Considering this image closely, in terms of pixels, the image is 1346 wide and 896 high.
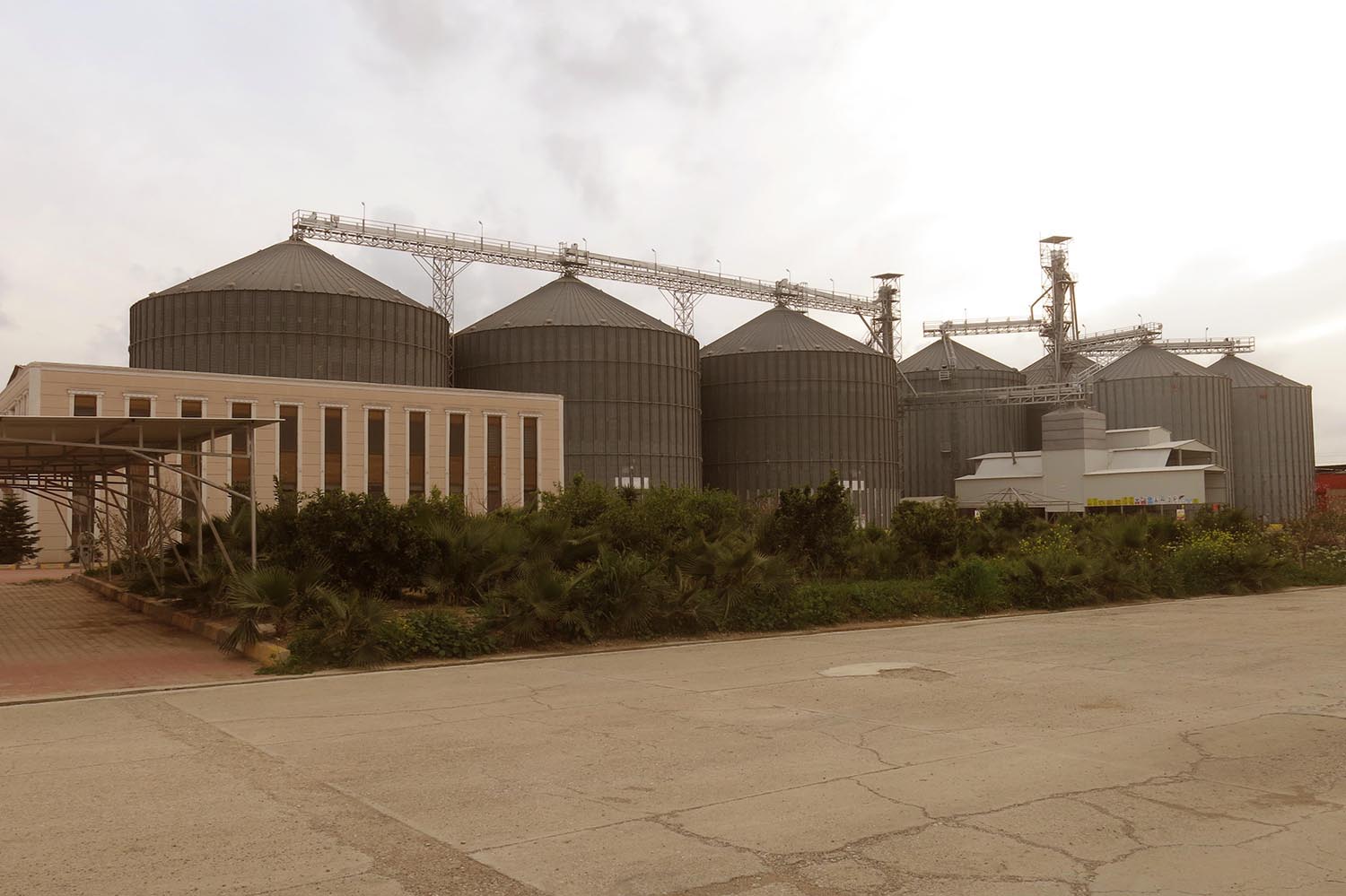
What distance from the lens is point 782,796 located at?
7691mm

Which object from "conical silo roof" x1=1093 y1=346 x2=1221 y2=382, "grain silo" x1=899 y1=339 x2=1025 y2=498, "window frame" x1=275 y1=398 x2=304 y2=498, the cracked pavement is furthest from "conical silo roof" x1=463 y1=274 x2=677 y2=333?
the cracked pavement

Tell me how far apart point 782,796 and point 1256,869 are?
2956 millimetres

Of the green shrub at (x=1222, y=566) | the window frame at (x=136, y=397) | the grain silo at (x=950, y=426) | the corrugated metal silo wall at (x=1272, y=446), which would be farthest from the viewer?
the grain silo at (x=950, y=426)

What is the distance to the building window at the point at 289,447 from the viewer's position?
5200cm

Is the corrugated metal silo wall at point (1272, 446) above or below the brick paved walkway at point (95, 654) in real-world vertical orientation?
above

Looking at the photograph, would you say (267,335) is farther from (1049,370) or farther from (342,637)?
(1049,370)

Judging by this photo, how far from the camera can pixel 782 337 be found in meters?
82.2

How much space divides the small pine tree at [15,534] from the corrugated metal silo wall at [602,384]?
94.5 ft

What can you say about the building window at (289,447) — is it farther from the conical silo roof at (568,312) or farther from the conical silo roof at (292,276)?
the conical silo roof at (568,312)

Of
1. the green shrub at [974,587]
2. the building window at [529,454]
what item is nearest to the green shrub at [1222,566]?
the green shrub at [974,587]

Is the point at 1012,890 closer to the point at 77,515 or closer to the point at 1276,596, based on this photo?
the point at 1276,596

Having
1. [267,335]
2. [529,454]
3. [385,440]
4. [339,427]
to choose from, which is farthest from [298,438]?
[529,454]

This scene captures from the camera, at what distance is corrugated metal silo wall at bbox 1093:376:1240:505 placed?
287 ft

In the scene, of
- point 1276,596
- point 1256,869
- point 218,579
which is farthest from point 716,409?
point 1256,869
